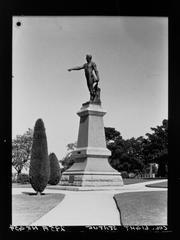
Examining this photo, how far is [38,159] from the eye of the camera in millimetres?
14914

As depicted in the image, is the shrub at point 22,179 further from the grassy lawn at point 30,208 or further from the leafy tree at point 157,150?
the grassy lawn at point 30,208

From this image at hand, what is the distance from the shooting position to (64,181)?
19344mm

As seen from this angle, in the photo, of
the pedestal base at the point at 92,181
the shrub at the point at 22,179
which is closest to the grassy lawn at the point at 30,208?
the pedestal base at the point at 92,181

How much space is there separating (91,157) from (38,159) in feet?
14.5

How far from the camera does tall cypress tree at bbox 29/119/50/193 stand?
48.6ft

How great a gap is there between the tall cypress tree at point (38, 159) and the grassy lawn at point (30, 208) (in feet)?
3.63

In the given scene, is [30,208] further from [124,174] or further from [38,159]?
[124,174]

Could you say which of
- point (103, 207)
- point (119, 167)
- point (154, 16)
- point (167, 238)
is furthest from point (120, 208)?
point (119, 167)

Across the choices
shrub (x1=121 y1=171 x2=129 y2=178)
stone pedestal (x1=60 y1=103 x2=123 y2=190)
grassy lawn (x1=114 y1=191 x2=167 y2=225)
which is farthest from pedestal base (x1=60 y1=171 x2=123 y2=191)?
shrub (x1=121 y1=171 x2=129 y2=178)

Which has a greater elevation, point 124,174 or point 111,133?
point 111,133

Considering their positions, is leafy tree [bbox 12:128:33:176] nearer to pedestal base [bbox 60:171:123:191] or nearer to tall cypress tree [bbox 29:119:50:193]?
pedestal base [bbox 60:171:123:191]

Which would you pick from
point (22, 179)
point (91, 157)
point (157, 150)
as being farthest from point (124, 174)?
point (91, 157)
